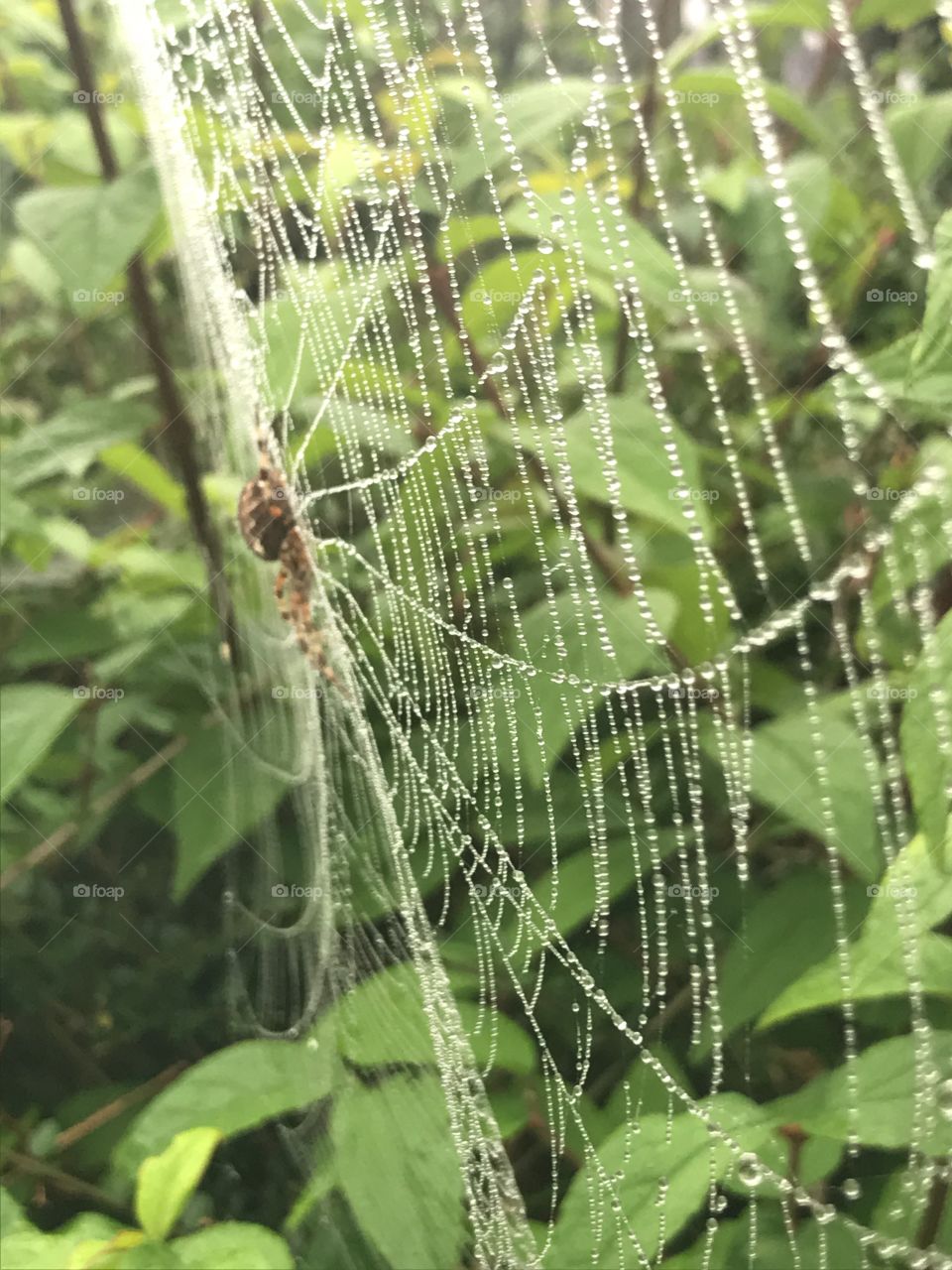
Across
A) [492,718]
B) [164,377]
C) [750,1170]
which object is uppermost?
[164,377]

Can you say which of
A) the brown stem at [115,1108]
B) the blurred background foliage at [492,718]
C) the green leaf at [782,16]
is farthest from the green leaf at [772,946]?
the brown stem at [115,1108]

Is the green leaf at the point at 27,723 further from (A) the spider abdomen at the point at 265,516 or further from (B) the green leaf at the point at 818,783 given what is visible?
(B) the green leaf at the point at 818,783

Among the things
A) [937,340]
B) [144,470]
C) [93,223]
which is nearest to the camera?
[937,340]

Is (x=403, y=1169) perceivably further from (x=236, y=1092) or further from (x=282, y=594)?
(x=282, y=594)

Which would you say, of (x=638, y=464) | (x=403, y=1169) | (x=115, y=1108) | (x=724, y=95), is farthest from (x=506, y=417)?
(x=115, y=1108)

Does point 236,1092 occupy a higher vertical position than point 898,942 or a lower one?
lower

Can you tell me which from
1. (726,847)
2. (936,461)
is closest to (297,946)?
(726,847)

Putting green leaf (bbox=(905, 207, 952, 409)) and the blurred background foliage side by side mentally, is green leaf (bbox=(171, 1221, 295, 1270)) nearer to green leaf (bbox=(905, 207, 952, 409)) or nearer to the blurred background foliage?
the blurred background foliage
